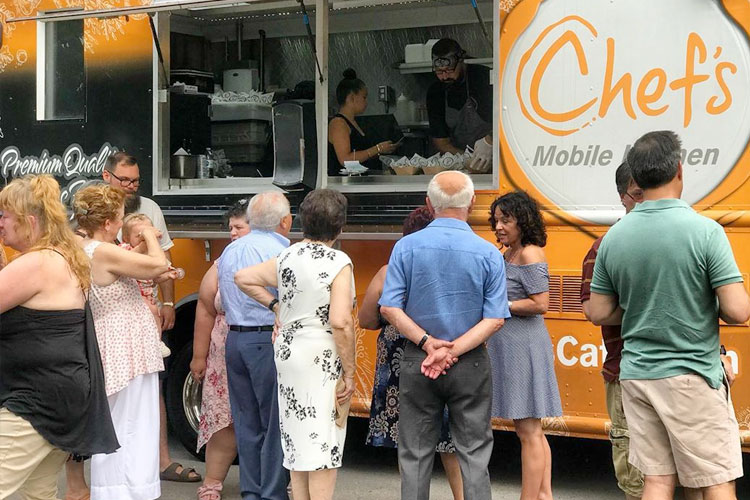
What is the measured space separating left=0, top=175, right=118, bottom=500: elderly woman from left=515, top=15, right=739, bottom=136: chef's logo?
255 centimetres

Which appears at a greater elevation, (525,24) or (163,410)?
(525,24)

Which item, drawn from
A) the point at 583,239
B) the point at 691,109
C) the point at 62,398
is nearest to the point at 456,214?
the point at 583,239

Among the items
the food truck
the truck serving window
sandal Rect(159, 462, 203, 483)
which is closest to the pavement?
sandal Rect(159, 462, 203, 483)

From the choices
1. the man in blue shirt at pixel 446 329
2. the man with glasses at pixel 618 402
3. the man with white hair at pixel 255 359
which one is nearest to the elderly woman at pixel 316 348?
the man in blue shirt at pixel 446 329

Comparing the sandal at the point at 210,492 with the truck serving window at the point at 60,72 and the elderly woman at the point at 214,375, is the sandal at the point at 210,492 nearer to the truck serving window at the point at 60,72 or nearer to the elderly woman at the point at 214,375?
the elderly woman at the point at 214,375

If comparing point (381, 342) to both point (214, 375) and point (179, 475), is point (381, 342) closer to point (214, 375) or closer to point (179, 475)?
point (214, 375)

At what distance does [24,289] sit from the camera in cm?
412

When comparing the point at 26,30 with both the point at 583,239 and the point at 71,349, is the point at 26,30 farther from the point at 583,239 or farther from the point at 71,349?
the point at 583,239

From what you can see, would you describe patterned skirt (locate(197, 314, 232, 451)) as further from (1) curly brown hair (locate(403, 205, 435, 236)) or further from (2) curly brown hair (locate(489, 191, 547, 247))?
(2) curly brown hair (locate(489, 191, 547, 247))

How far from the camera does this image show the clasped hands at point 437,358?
4.44 m

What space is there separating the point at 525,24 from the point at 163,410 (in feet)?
10.3

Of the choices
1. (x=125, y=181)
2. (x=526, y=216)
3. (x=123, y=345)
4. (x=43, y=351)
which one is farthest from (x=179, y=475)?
(x=526, y=216)

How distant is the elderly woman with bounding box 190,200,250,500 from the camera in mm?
5891

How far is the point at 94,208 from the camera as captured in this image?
5.05 meters
